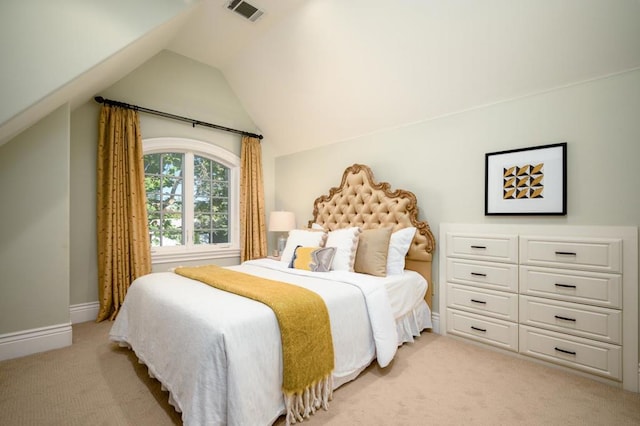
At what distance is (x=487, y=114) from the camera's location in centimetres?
276

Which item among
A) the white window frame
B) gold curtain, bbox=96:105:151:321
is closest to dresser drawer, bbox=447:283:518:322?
the white window frame

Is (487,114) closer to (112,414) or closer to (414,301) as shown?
(414,301)

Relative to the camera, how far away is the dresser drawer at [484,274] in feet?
8.35

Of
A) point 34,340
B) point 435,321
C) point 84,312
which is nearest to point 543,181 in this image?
point 435,321

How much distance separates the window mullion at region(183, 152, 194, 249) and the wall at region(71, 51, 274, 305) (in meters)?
0.34

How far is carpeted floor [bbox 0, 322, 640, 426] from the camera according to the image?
1.73 meters

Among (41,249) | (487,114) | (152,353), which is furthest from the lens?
(487,114)

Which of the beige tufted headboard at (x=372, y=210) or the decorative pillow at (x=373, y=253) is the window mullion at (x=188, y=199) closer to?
the beige tufted headboard at (x=372, y=210)

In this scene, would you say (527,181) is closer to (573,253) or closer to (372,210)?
(573,253)

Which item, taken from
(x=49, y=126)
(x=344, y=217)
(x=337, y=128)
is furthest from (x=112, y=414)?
(x=337, y=128)

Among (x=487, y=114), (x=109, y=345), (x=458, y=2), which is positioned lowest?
(x=109, y=345)

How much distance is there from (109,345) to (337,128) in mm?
3294

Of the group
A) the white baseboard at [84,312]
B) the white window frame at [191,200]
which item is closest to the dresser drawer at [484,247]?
the white window frame at [191,200]

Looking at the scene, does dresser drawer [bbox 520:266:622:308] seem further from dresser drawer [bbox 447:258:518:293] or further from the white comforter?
the white comforter
